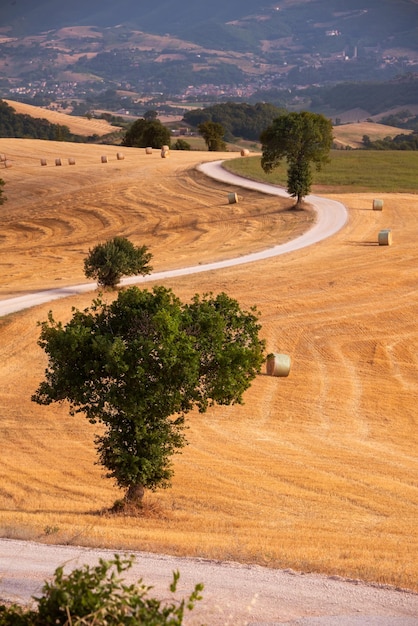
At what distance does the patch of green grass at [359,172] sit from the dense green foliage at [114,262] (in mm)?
37664

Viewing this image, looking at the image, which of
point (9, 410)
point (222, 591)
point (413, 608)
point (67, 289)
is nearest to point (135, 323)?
point (222, 591)

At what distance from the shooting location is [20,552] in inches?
650

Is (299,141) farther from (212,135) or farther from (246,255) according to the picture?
(212,135)

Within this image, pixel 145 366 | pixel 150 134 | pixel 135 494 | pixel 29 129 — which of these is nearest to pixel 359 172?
pixel 150 134

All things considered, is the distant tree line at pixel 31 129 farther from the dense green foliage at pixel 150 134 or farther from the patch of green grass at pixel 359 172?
the patch of green grass at pixel 359 172

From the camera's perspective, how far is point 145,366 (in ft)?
67.2

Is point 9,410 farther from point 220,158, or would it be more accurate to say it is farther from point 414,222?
point 220,158

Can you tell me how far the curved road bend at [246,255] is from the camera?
151 ft

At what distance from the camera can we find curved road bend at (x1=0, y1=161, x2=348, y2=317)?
45875 millimetres

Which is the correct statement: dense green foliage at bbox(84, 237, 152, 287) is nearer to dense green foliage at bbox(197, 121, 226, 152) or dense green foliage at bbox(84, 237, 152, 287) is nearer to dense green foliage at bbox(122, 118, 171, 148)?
dense green foliage at bbox(122, 118, 171, 148)

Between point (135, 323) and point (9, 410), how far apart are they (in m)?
12.3

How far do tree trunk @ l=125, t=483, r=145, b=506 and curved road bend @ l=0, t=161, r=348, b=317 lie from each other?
22429mm

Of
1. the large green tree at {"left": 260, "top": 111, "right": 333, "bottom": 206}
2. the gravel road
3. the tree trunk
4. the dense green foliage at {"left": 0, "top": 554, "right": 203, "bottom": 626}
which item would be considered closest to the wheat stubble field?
the tree trunk

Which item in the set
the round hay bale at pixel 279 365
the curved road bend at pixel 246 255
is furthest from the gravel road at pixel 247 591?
the curved road bend at pixel 246 255
